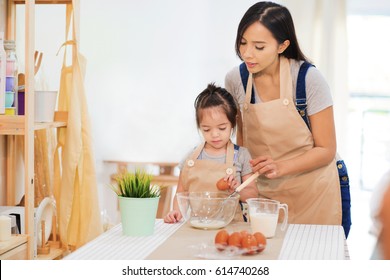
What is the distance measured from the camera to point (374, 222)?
813 mm

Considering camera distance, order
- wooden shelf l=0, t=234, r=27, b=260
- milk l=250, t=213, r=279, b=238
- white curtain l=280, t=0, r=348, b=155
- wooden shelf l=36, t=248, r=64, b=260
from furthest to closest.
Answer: white curtain l=280, t=0, r=348, b=155 < wooden shelf l=36, t=248, r=64, b=260 < wooden shelf l=0, t=234, r=27, b=260 < milk l=250, t=213, r=279, b=238

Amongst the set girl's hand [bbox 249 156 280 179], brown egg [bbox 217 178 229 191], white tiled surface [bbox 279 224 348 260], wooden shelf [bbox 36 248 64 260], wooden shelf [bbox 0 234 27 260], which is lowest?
wooden shelf [bbox 36 248 64 260]

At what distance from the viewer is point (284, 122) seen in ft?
6.08

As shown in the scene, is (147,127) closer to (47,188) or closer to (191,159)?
(47,188)

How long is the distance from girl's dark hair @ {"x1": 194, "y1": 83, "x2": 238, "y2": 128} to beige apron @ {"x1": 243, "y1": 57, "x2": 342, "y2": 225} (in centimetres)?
7

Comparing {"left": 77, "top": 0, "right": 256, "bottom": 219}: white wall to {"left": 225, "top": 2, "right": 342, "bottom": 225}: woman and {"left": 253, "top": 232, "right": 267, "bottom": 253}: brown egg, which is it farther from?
{"left": 253, "top": 232, "right": 267, "bottom": 253}: brown egg

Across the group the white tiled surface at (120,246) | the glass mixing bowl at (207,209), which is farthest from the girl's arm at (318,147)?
the white tiled surface at (120,246)

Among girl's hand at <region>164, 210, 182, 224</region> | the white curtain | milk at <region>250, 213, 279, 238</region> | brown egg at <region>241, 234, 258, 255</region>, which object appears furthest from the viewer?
the white curtain

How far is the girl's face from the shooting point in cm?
176

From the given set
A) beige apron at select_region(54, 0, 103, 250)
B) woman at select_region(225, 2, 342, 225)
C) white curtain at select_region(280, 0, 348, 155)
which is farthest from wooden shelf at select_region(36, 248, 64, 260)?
white curtain at select_region(280, 0, 348, 155)

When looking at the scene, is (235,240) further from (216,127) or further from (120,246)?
(216,127)

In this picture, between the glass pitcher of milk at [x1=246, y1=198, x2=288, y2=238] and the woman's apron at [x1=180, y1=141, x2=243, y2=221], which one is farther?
the woman's apron at [x1=180, y1=141, x2=243, y2=221]
